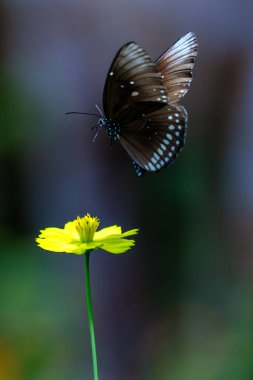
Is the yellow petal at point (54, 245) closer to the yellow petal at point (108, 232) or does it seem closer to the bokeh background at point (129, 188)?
the yellow petal at point (108, 232)

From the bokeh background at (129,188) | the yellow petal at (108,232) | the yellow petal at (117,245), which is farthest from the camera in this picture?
the bokeh background at (129,188)

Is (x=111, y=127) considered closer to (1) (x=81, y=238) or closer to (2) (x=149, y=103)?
(2) (x=149, y=103)

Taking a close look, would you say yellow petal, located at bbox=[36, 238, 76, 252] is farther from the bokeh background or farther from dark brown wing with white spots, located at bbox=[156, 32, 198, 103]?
the bokeh background

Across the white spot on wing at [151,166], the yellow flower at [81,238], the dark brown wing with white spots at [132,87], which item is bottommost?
the yellow flower at [81,238]

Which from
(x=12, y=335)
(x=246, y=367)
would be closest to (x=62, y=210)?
(x=12, y=335)

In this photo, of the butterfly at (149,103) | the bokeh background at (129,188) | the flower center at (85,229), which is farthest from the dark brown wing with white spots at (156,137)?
the bokeh background at (129,188)

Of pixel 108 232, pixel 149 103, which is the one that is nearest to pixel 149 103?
pixel 149 103

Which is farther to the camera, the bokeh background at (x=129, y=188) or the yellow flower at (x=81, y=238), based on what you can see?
the bokeh background at (x=129, y=188)
